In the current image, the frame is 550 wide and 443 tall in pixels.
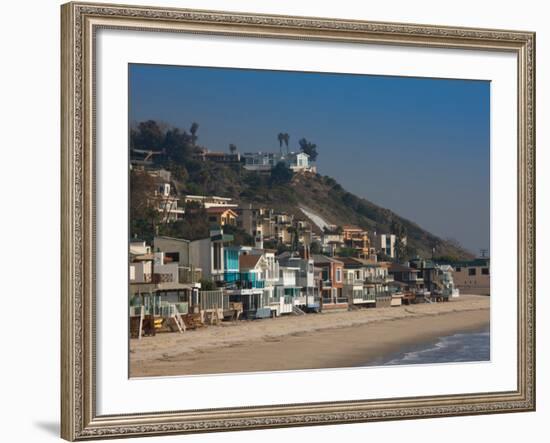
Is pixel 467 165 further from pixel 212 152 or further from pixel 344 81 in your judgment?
pixel 212 152

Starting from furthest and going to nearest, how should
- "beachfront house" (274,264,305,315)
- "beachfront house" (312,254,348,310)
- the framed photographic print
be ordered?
"beachfront house" (312,254,348,310) → "beachfront house" (274,264,305,315) → the framed photographic print

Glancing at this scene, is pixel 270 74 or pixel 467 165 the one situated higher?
pixel 270 74

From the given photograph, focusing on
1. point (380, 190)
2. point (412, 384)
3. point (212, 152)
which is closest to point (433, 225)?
point (380, 190)

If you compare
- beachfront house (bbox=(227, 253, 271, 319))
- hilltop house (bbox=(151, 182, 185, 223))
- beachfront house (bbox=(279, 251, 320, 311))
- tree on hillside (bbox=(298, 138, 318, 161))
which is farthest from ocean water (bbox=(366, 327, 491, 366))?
hilltop house (bbox=(151, 182, 185, 223))

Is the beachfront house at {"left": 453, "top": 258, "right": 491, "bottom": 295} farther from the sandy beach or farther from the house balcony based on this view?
the house balcony

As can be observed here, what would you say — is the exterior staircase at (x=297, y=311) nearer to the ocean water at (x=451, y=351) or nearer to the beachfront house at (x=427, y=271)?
the ocean water at (x=451, y=351)

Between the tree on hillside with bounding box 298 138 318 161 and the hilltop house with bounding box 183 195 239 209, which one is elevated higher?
the tree on hillside with bounding box 298 138 318 161

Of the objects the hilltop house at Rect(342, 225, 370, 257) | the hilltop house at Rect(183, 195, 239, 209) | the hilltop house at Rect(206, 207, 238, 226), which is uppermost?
the hilltop house at Rect(183, 195, 239, 209)
